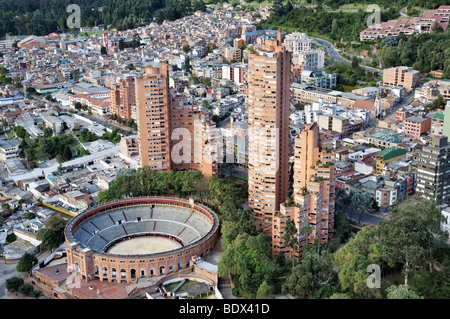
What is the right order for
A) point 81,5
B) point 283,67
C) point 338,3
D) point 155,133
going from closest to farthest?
point 283,67, point 155,133, point 338,3, point 81,5

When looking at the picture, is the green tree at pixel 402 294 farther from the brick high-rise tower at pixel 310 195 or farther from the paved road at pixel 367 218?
the paved road at pixel 367 218

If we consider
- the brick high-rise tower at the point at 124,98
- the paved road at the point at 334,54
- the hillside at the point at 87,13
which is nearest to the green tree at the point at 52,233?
the brick high-rise tower at the point at 124,98

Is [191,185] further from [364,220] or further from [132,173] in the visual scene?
[364,220]

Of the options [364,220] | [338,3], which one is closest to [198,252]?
[364,220]

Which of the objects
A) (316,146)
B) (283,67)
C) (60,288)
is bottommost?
(60,288)

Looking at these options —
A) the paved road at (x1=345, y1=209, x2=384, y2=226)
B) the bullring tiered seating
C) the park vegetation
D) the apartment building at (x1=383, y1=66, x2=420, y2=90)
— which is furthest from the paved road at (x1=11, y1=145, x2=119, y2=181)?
the apartment building at (x1=383, y1=66, x2=420, y2=90)

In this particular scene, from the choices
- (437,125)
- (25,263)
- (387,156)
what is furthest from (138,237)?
(437,125)

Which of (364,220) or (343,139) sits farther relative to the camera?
(343,139)

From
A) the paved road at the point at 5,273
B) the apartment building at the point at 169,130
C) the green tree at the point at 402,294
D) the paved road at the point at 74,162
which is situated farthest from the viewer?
the paved road at the point at 74,162
